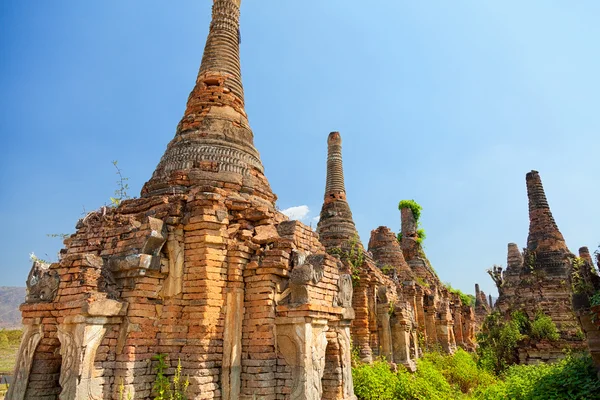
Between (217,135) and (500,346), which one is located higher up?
(217,135)

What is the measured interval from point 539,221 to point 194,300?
19909mm

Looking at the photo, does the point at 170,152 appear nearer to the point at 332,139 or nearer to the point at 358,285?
the point at 358,285

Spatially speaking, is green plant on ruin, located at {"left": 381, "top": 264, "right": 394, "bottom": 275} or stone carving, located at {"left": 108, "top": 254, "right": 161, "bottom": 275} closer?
stone carving, located at {"left": 108, "top": 254, "right": 161, "bottom": 275}

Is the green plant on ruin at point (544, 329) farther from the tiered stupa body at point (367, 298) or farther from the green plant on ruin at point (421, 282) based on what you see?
the green plant on ruin at point (421, 282)

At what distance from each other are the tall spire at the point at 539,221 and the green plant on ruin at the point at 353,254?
10.3 meters

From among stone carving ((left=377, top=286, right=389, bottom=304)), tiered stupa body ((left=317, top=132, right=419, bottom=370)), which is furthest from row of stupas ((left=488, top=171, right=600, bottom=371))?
stone carving ((left=377, top=286, right=389, bottom=304))

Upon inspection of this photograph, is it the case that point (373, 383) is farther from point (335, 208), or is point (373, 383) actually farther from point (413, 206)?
point (413, 206)

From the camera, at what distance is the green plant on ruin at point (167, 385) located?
688 centimetres

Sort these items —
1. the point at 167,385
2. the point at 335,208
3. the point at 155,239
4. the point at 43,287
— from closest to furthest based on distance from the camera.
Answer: the point at 167,385 → the point at 43,287 → the point at 155,239 → the point at 335,208

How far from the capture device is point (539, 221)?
2169cm

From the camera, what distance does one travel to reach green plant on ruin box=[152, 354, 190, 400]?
6883 mm

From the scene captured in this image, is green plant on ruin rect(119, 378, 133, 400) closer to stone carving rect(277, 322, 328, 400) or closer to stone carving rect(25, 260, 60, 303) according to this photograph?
stone carving rect(25, 260, 60, 303)

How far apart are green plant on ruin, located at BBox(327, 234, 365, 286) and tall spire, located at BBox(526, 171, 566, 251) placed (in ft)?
33.6

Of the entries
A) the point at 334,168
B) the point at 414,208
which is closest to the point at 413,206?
the point at 414,208
